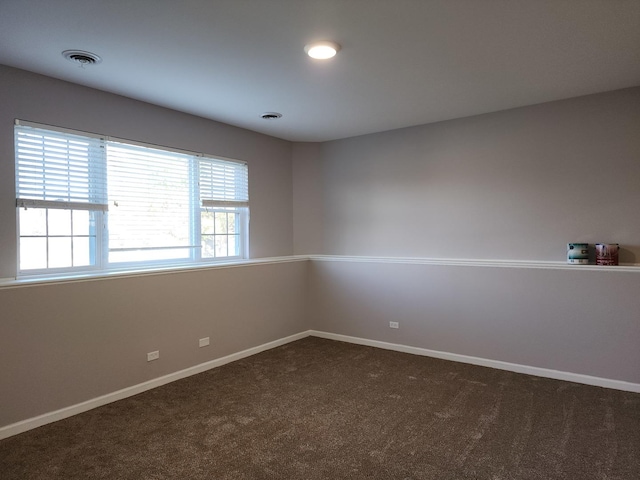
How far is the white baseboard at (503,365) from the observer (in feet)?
11.4

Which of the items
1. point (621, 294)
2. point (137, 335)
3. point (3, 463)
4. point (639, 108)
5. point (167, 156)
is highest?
point (639, 108)

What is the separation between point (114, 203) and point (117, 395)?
1.64 m

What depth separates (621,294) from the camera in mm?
3451

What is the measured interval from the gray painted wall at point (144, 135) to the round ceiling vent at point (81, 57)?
54 centimetres

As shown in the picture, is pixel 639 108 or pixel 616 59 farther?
pixel 639 108

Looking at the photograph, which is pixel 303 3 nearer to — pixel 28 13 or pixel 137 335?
pixel 28 13

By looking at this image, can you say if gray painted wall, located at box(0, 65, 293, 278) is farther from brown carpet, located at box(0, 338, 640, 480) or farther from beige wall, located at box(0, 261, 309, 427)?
brown carpet, located at box(0, 338, 640, 480)

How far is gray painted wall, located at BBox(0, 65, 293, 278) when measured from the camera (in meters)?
2.97

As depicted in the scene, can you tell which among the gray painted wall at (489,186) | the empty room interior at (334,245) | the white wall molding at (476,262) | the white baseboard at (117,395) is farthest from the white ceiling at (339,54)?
the white baseboard at (117,395)

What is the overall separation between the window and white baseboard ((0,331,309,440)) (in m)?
1.06

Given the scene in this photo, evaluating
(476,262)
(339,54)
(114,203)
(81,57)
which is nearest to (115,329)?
(114,203)

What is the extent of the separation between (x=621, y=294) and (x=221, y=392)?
3536 millimetres

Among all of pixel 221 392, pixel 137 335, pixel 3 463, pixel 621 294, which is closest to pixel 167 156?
pixel 137 335

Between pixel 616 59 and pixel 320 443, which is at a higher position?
pixel 616 59
